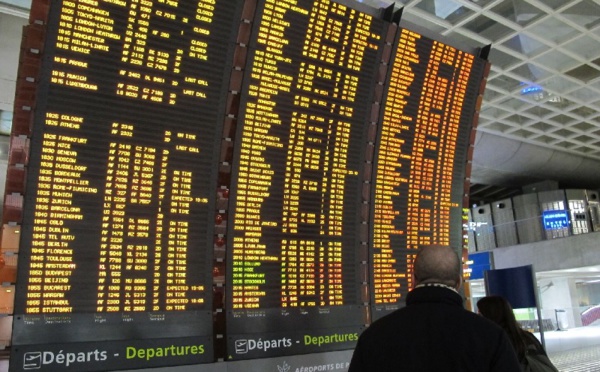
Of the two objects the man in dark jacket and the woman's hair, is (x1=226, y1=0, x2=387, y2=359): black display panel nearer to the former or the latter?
the woman's hair

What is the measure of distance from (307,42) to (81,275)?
2.44 metres

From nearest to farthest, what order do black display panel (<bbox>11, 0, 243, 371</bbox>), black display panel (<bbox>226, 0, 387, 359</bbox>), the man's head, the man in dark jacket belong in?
the man in dark jacket → the man's head → black display panel (<bbox>11, 0, 243, 371</bbox>) → black display panel (<bbox>226, 0, 387, 359</bbox>)

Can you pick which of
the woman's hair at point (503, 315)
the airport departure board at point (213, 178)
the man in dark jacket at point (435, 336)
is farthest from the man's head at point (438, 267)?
the airport departure board at point (213, 178)

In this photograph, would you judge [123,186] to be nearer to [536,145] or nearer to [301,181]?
[301,181]

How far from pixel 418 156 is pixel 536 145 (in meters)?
21.3

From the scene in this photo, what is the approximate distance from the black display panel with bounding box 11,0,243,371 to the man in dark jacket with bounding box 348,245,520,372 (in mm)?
1698

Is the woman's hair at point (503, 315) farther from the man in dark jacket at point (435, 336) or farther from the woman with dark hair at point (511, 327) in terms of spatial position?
the man in dark jacket at point (435, 336)

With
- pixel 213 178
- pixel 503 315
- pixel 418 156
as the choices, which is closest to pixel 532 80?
pixel 418 156

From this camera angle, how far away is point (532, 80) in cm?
1694

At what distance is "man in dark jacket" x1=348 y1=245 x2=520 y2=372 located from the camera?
6.44 feet

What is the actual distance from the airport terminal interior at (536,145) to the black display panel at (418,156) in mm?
330

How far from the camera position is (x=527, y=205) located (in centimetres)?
2902

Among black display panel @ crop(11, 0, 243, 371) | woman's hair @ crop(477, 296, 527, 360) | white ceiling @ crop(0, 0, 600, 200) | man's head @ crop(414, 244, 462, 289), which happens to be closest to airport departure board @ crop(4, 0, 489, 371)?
black display panel @ crop(11, 0, 243, 371)

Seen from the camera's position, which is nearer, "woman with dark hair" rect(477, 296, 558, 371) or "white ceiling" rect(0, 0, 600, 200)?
"woman with dark hair" rect(477, 296, 558, 371)
